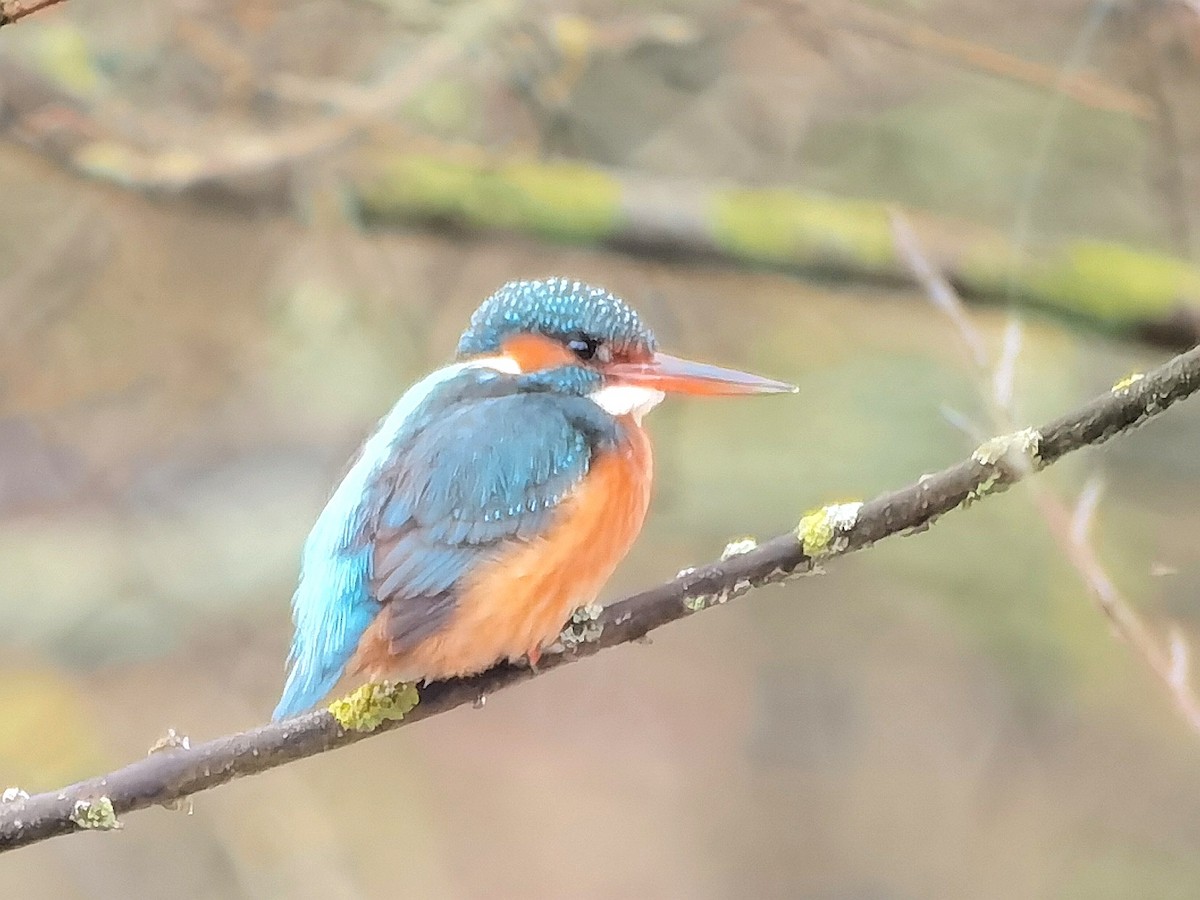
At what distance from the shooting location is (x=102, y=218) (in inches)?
135

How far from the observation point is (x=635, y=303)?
11.6ft

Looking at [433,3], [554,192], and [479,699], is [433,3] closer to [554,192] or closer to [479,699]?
[554,192]

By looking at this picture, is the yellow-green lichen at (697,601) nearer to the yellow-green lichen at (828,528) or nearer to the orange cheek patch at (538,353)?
the yellow-green lichen at (828,528)

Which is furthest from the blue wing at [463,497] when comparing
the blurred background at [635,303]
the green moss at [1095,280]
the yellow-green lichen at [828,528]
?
the green moss at [1095,280]

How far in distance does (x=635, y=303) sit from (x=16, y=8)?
2305 millimetres

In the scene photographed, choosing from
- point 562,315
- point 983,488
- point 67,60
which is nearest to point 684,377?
point 562,315

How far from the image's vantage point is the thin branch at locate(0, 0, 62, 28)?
1.26m

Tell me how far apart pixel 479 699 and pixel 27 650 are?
244 cm

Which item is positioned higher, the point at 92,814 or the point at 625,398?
the point at 625,398

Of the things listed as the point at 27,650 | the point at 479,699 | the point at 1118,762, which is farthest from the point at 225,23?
the point at 1118,762

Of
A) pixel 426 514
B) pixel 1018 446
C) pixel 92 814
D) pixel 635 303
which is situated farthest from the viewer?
pixel 635 303

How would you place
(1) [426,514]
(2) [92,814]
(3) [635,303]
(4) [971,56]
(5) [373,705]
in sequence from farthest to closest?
(3) [635,303] < (4) [971,56] < (1) [426,514] < (5) [373,705] < (2) [92,814]

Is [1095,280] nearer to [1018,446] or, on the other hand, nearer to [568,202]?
[568,202]

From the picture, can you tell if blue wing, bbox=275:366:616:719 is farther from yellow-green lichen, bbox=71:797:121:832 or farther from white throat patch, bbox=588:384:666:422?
yellow-green lichen, bbox=71:797:121:832
